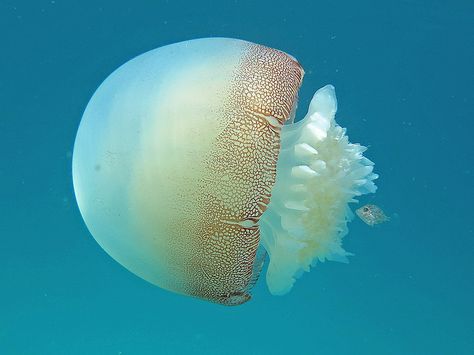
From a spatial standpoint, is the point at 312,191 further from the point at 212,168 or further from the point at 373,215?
the point at 373,215

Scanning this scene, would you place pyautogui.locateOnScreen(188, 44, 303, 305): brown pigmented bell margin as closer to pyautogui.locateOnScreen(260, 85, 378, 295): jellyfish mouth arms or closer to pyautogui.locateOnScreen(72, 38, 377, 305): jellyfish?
pyautogui.locateOnScreen(72, 38, 377, 305): jellyfish

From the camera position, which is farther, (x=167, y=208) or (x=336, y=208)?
(x=336, y=208)

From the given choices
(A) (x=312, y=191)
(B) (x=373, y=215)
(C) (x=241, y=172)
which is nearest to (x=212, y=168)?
(C) (x=241, y=172)

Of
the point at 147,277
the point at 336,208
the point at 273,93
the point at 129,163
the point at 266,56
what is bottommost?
the point at 147,277

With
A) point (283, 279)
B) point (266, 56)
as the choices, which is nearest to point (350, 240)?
point (283, 279)

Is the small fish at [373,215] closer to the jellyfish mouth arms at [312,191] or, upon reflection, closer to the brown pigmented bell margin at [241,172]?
the jellyfish mouth arms at [312,191]

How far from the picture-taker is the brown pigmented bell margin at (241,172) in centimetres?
276

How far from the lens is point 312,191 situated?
124 inches

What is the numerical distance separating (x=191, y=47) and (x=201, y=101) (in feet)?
1.81

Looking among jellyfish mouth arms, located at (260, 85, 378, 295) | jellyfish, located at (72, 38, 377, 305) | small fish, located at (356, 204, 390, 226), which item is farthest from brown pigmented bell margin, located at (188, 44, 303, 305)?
small fish, located at (356, 204, 390, 226)

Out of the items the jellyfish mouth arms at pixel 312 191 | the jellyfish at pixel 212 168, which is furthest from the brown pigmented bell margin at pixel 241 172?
the jellyfish mouth arms at pixel 312 191

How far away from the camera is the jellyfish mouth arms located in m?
3.11

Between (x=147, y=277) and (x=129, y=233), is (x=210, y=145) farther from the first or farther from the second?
(x=147, y=277)

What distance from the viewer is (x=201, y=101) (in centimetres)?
283
